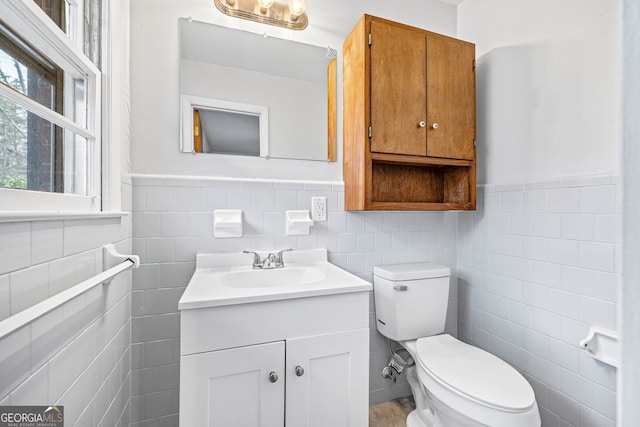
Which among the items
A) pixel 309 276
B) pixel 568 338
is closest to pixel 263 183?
pixel 309 276

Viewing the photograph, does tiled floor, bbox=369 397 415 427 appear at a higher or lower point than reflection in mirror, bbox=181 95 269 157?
lower

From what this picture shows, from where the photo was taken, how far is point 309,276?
1.32 metres

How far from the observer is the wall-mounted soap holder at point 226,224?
1.31 meters

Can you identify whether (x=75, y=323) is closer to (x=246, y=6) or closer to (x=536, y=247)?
(x=246, y=6)

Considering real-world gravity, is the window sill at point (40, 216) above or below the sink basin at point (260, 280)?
above

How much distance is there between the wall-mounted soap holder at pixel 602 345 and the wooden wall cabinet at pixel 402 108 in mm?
713

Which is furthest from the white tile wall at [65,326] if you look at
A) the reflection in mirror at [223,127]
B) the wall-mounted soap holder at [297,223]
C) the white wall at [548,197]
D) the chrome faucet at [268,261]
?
the white wall at [548,197]

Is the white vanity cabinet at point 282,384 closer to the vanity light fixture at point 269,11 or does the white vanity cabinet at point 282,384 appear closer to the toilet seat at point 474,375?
the toilet seat at point 474,375

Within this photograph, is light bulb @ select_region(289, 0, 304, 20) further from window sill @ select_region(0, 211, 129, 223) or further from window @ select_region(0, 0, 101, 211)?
window sill @ select_region(0, 211, 129, 223)

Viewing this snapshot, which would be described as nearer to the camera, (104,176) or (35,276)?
(35,276)

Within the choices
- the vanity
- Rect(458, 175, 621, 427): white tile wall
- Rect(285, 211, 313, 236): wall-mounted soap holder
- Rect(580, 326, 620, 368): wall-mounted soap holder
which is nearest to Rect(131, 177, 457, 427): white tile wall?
Rect(285, 211, 313, 236): wall-mounted soap holder

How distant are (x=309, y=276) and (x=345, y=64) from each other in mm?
1114

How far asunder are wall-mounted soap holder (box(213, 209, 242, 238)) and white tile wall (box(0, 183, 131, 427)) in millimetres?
352

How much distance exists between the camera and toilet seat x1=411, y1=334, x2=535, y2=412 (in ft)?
3.18
